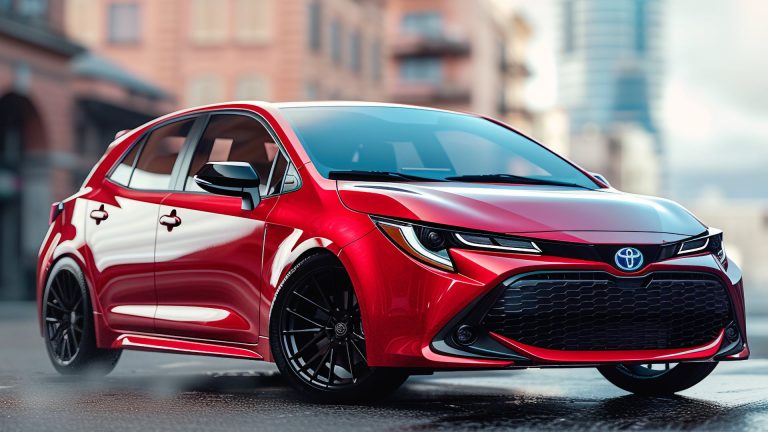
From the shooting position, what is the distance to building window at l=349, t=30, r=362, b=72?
5629 cm

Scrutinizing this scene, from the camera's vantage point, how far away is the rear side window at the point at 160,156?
26.0 feet

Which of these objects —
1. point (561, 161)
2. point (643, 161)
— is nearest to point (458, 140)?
point (561, 161)

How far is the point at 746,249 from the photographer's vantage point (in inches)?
3568

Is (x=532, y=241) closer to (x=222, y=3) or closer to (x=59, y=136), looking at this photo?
(x=59, y=136)

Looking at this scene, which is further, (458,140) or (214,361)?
(214,361)

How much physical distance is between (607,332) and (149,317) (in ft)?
9.02

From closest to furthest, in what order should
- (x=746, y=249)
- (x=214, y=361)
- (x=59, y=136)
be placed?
(x=214, y=361)
(x=59, y=136)
(x=746, y=249)

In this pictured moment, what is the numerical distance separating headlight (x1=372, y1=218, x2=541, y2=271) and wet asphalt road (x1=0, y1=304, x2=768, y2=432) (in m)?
0.69

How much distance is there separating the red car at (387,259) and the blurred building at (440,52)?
69.8 metres

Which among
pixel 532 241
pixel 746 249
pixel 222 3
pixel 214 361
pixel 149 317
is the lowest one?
pixel 746 249

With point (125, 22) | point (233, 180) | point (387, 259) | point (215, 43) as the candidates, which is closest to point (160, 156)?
point (233, 180)

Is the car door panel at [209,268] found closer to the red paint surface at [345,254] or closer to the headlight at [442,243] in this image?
the red paint surface at [345,254]

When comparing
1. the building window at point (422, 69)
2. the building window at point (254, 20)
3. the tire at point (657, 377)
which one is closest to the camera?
the tire at point (657, 377)

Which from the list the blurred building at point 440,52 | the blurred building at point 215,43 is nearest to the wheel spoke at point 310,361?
the blurred building at point 215,43
